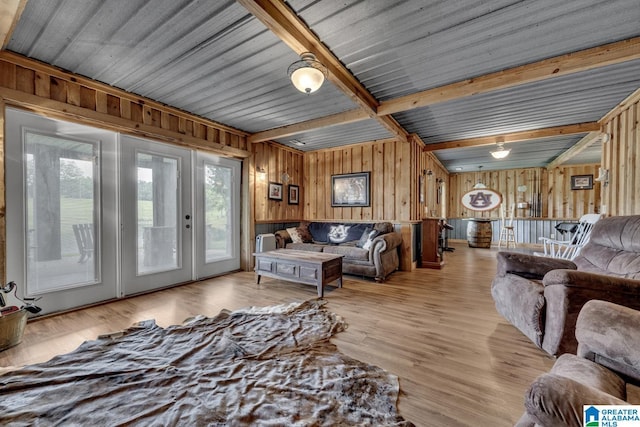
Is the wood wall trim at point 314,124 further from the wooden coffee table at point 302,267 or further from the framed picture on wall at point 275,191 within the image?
the wooden coffee table at point 302,267

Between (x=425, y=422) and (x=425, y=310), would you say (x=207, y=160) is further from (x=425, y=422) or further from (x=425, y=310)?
(x=425, y=422)

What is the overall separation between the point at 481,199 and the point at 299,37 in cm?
904

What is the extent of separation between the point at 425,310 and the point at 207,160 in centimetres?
396

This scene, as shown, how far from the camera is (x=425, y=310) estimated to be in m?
2.88

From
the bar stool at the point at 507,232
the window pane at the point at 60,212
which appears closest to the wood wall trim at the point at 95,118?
the window pane at the point at 60,212

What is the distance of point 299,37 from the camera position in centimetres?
204

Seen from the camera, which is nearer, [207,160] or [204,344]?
[204,344]

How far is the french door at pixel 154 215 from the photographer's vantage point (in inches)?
130

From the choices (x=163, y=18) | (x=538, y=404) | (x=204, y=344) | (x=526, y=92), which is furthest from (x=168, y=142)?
(x=526, y=92)

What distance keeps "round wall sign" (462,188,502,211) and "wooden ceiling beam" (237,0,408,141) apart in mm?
7683

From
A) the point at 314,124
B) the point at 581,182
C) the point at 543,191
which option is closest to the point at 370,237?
the point at 314,124

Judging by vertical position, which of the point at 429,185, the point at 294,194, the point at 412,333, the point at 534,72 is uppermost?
the point at 534,72

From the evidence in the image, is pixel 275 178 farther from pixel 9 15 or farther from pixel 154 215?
pixel 9 15

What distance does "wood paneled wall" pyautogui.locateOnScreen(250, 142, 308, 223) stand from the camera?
4992 millimetres
